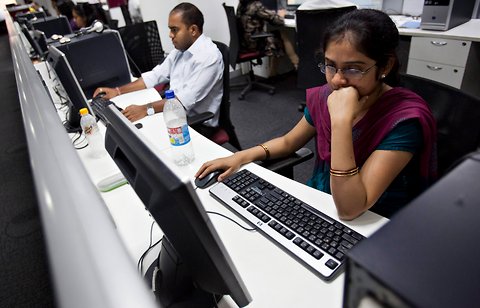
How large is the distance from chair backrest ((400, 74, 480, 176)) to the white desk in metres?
0.28

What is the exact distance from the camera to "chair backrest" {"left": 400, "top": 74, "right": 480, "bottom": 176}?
82 centimetres

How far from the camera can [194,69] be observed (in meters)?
1.77

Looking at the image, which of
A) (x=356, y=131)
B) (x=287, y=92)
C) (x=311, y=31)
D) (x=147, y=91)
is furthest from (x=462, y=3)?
(x=147, y=91)

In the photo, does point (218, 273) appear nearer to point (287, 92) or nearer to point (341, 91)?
point (341, 91)

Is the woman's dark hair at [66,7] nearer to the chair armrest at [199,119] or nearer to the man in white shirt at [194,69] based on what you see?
the man in white shirt at [194,69]

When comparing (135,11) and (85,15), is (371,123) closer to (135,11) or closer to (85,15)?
(135,11)

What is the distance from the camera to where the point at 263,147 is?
120 centimetres

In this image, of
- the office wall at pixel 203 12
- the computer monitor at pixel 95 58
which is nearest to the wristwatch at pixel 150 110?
the computer monitor at pixel 95 58

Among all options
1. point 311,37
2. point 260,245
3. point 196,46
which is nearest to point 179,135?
point 260,245

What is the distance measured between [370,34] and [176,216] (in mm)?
709

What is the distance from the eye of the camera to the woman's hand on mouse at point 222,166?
3.47 ft

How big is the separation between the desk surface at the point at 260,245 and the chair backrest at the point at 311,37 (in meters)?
1.47

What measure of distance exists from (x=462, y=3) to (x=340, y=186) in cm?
230

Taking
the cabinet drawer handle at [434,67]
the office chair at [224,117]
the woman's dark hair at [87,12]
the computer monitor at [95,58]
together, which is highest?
the woman's dark hair at [87,12]
